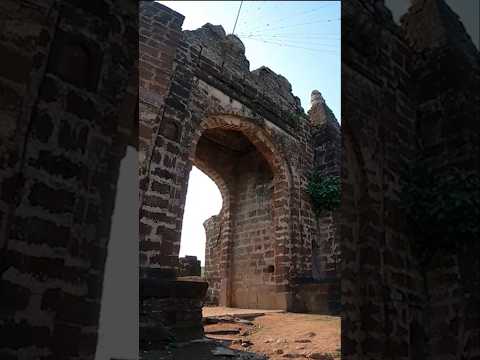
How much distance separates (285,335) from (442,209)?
3.12 meters

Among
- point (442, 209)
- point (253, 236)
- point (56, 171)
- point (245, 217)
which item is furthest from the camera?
point (245, 217)

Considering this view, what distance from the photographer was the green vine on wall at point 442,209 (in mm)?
3170

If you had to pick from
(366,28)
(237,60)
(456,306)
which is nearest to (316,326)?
(456,306)

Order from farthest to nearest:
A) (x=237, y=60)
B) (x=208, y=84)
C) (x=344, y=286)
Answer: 1. (x=237, y=60)
2. (x=208, y=84)
3. (x=344, y=286)

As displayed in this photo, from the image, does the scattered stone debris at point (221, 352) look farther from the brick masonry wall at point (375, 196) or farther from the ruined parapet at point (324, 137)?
the ruined parapet at point (324, 137)

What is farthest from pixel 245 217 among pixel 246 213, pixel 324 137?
pixel 324 137

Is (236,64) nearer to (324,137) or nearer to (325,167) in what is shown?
(324,137)

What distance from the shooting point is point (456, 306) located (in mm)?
3199

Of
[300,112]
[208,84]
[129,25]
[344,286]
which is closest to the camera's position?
[129,25]

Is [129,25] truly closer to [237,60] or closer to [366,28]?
[366,28]

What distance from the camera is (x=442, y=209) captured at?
128 inches

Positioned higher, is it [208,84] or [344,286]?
[208,84]

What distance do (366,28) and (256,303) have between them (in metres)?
7.14

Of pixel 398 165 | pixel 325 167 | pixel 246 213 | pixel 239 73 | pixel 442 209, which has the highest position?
pixel 239 73
